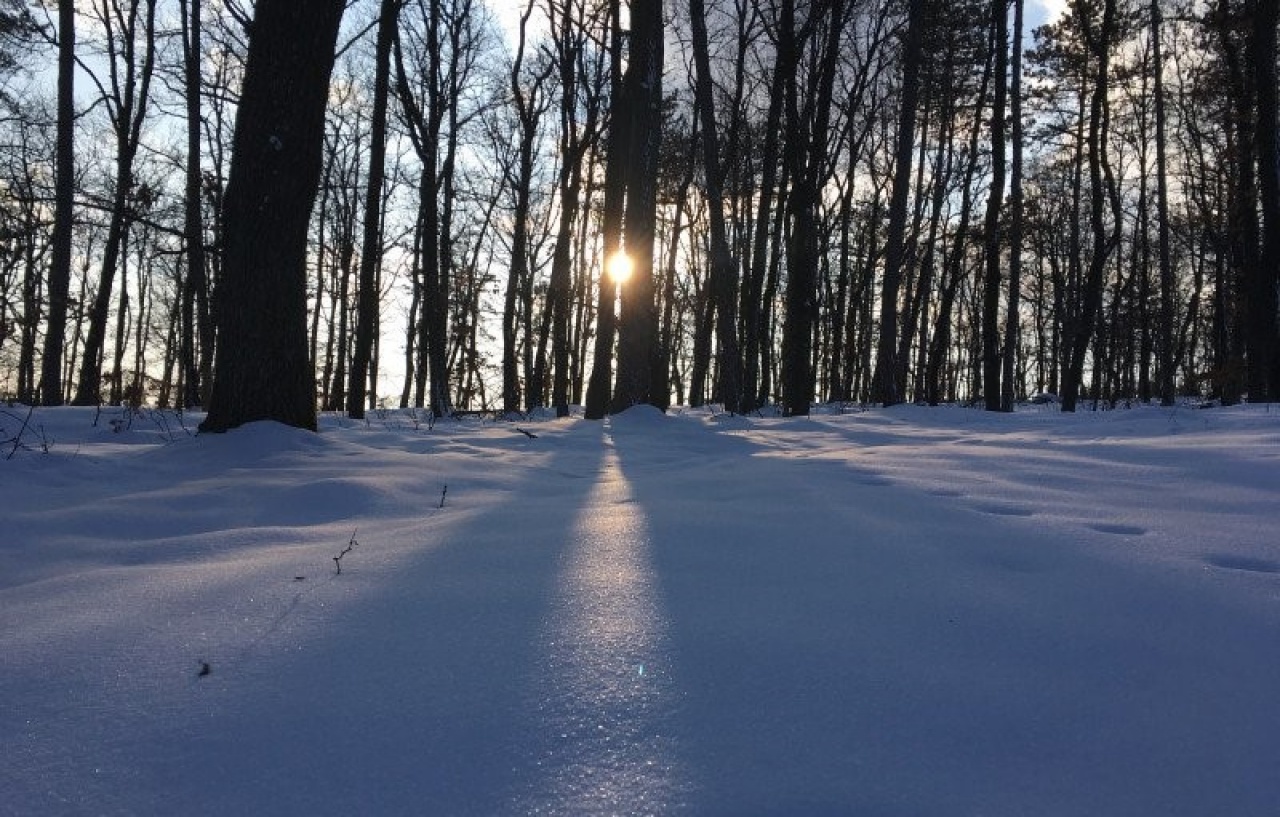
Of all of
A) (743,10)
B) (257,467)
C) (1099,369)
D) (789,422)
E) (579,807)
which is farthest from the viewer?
(1099,369)

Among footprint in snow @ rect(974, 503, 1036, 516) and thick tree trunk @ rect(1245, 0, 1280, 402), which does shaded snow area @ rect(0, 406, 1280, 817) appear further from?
thick tree trunk @ rect(1245, 0, 1280, 402)

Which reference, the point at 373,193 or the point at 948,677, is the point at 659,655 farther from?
the point at 373,193

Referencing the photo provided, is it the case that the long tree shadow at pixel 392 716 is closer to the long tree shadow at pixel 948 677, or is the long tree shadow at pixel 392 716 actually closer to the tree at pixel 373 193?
the long tree shadow at pixel 948 677

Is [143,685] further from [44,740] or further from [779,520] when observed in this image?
[779,520]

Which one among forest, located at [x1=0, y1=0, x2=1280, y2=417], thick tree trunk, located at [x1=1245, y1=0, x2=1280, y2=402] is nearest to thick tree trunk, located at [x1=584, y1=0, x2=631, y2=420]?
forest, located at [x1=0, y1=0, x2=1280, y2=417]

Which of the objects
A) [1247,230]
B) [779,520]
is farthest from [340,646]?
[1247,230]

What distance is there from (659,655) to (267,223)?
4010 mm

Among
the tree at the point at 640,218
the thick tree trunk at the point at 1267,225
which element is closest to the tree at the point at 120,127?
the tree at the point at 640,218

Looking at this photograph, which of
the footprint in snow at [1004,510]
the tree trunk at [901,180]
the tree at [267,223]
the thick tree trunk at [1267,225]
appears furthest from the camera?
the tree trunk at [901,180]

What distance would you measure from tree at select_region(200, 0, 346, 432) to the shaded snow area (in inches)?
63.2

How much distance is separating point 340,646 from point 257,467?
7.98 feet

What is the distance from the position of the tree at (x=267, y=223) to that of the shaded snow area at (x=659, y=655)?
1.61m

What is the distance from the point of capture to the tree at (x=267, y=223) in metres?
4.06

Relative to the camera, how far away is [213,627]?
4.37 feet
